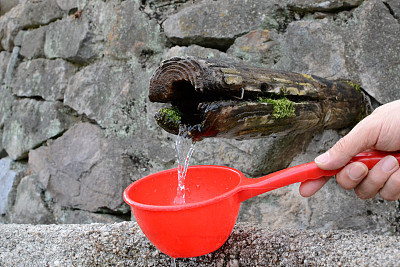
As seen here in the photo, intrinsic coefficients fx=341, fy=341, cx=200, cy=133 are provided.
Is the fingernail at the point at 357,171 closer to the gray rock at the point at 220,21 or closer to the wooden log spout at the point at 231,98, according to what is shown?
the wooden log spout at the point at 231,98

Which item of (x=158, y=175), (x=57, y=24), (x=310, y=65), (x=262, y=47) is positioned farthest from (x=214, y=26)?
(x=57, y=24)

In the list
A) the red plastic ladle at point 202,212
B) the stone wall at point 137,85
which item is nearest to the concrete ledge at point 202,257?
the red plastic ladle at point 202,212

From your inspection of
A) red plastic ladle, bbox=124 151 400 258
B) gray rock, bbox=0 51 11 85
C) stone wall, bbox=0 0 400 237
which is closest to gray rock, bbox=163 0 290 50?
stone wall, bbox=0 0 400 237

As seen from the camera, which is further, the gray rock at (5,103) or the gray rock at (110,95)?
the gray rock at (5,103)

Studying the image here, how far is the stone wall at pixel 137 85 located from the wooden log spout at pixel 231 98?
0.70 feet

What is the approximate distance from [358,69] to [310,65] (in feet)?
0.44

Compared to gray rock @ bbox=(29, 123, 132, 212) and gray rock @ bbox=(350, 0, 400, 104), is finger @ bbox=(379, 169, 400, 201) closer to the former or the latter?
gray rock @ bbox=(350, 0, 400, 104)

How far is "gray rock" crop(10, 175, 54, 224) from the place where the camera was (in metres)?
1.57

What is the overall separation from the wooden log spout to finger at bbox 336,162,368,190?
0.52 ft

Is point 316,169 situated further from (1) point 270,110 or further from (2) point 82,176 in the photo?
(2) point 82,176

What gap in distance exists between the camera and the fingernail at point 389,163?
0.67 m

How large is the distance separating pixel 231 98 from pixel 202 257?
342 millimetres

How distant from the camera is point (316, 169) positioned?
0.67 m

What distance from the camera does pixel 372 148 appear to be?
0.70m
